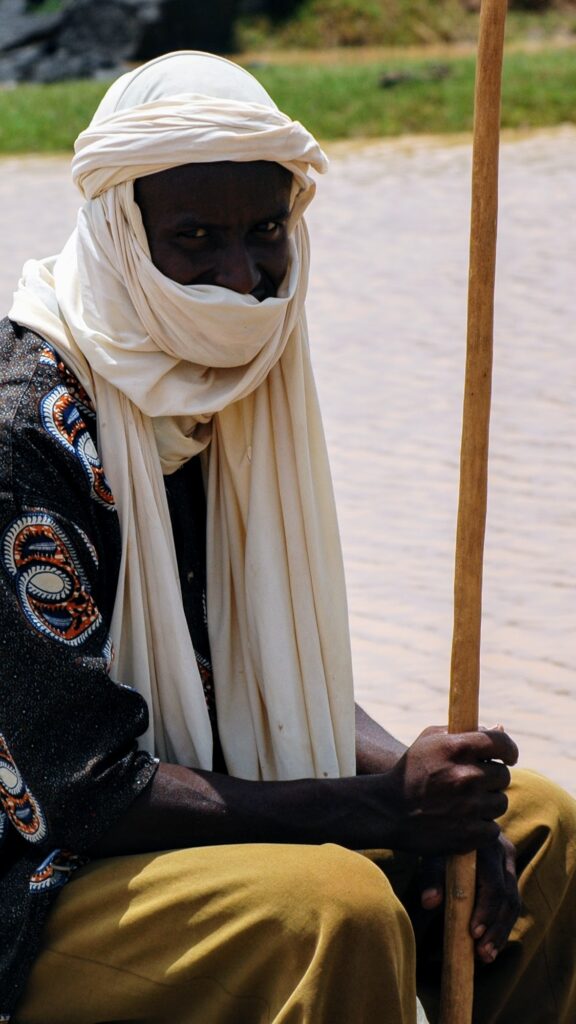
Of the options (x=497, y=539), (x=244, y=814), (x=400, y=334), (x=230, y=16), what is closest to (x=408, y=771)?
(x=244, y=814)

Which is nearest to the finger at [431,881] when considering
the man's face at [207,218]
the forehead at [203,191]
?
the man's face at [207,218]

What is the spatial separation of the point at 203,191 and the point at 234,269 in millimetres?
119

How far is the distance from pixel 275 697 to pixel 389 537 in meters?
3.56

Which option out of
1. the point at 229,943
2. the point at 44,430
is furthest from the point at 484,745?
the point at 44,430

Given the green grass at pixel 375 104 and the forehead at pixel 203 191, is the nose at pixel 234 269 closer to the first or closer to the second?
the forehead at pixel 203 191

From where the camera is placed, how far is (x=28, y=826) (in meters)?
2.29

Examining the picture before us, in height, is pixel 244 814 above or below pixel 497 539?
above

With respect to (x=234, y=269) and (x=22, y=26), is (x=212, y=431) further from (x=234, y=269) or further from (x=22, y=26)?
(x=22, y=26)

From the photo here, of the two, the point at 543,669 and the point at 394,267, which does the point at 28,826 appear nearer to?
the point at 543,669

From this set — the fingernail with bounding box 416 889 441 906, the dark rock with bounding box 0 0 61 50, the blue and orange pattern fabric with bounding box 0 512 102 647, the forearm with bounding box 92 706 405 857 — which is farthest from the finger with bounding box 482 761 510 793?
the dark rock with bounding box 0 0 61 50

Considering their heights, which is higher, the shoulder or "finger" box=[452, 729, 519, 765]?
the shoulder

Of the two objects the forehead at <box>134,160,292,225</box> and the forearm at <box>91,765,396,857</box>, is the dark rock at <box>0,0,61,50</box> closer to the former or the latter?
the forehead at <box>134,160,292,225</box>

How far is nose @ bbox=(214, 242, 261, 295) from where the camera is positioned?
241 centimetres

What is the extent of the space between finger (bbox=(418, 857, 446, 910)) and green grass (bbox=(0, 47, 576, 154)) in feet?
49.9
